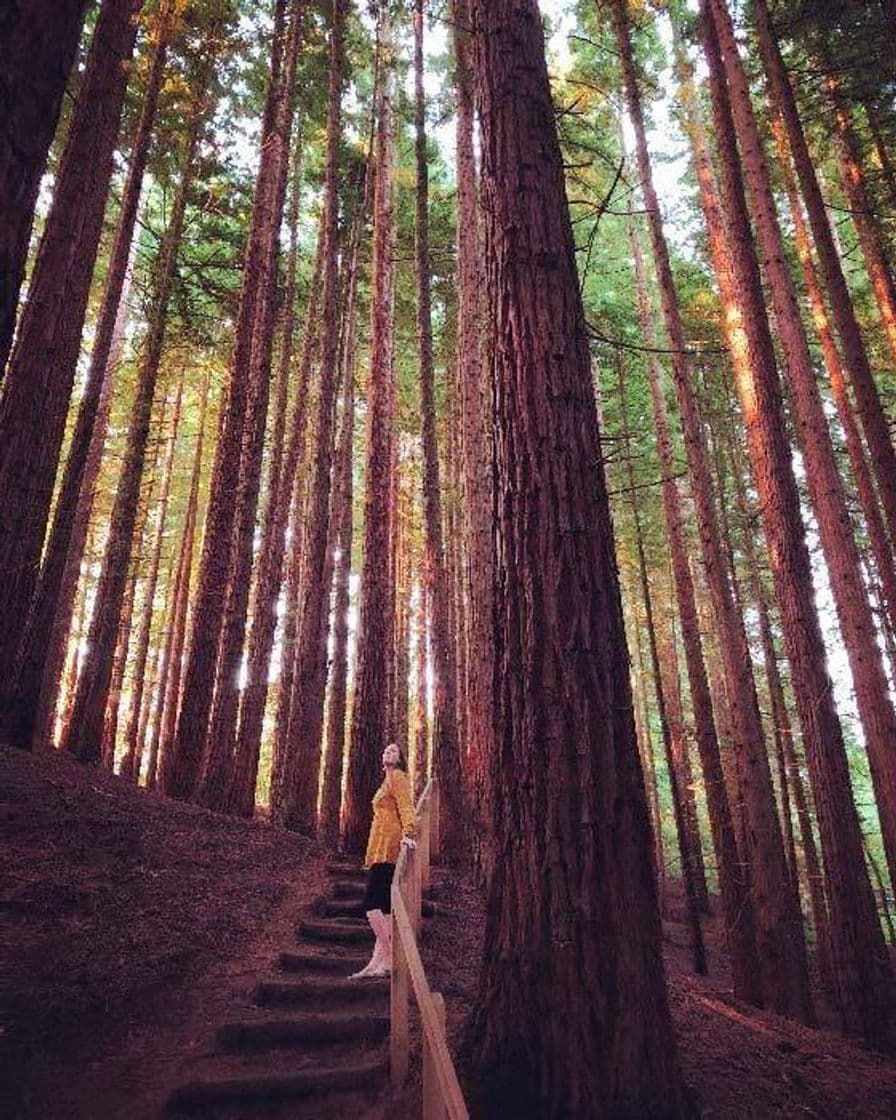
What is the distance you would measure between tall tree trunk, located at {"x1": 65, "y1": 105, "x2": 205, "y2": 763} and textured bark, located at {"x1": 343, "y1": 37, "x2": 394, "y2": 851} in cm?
367

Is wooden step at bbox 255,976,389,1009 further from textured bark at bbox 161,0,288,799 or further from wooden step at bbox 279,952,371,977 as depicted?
textured bark at bbox 161,0,288,799

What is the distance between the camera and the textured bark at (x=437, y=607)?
11453mm

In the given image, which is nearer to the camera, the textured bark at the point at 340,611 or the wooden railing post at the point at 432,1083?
the wooden railing post at the point at 432,1083

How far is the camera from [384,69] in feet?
49.8

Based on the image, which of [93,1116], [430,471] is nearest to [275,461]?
[430,471]

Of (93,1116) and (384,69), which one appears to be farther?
(384,69)

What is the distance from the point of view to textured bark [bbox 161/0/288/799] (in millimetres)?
10383

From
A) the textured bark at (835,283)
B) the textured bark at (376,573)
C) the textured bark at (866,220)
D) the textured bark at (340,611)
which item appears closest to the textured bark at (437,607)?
the textured bark at (376,573)

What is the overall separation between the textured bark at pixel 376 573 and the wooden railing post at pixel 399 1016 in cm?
590

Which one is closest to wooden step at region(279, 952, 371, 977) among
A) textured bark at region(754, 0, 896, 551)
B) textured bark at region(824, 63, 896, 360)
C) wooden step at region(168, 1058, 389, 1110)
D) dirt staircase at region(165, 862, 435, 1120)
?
dirt staircase at region(165, 862, 435, 1120)

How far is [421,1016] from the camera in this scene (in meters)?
2.84

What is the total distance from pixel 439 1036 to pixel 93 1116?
2.39 meters

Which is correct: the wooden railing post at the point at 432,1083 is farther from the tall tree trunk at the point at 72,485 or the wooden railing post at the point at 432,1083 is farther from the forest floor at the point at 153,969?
the tall tree trunk at the point at 72,485

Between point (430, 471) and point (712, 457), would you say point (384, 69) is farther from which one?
point (712, 457)
